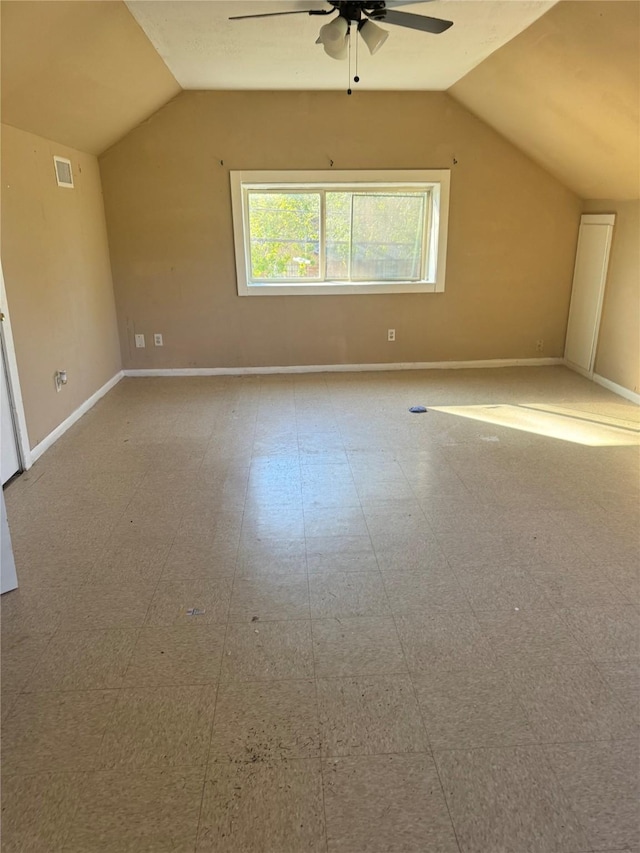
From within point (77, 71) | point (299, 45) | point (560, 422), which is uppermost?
point (299, 45)

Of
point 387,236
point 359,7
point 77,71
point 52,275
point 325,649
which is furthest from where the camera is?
point 387,236

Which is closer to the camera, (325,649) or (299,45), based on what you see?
(325,649)

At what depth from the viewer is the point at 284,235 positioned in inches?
205

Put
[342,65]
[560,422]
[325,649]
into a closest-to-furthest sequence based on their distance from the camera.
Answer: [325,649]
[342,65]
[560,422]

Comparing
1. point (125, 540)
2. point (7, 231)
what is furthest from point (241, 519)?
point (7, 231)

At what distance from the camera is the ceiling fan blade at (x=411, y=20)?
258 cm

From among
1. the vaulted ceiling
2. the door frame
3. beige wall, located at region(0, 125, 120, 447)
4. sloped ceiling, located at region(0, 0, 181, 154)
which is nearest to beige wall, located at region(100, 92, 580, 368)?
the vaulted ceiling

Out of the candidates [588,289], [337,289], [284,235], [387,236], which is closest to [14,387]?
[284,235]

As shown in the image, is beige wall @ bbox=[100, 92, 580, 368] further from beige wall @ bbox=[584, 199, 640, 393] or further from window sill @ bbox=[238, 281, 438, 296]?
beige wall @ bbox=[584, 199, 640, 393]

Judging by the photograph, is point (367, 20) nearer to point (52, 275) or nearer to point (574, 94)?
point (574, 94)

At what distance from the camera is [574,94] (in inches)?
142

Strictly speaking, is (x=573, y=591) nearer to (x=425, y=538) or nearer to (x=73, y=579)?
(x=425, y=538)

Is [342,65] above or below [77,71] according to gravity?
above

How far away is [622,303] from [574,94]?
1800mm
